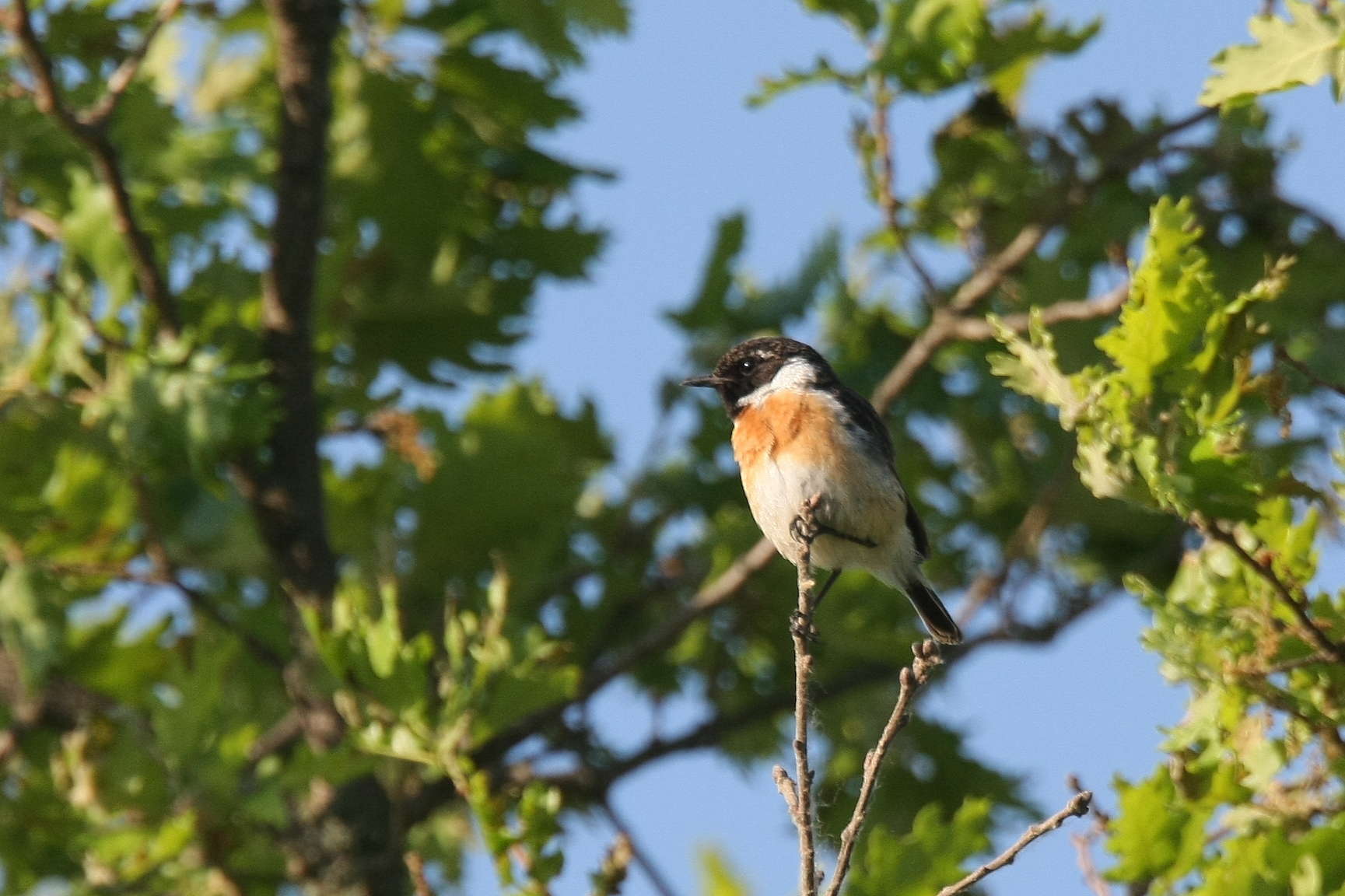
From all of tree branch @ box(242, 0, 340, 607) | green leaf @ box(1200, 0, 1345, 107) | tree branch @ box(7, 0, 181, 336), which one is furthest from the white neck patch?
green leaf @ box(1200, 0, 1345, 107)

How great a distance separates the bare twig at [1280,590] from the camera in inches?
127

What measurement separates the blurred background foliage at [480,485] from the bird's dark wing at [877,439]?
77 millimetres

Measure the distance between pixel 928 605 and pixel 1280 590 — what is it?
1978 mm

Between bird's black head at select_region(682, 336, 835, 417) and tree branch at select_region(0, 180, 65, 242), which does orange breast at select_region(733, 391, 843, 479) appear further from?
tree branch at select_region(0, 180, 65, 242)

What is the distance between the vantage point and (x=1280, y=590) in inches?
129

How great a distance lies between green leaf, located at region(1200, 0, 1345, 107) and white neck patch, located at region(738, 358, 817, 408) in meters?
2.27

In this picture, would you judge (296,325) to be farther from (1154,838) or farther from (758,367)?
(1154,838)

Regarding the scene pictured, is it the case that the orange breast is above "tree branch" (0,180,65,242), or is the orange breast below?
below

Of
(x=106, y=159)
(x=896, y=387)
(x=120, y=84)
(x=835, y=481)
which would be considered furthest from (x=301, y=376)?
(x=896, y=387)

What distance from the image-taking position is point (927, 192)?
224 inches

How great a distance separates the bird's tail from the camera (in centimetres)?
518

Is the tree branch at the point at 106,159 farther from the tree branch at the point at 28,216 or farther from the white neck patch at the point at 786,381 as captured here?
the white neck patch at the point at 786,381

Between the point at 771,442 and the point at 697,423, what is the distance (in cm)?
120

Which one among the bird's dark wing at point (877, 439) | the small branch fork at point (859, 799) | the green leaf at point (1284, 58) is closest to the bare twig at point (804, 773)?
the small branch fork at point (859, 799)
